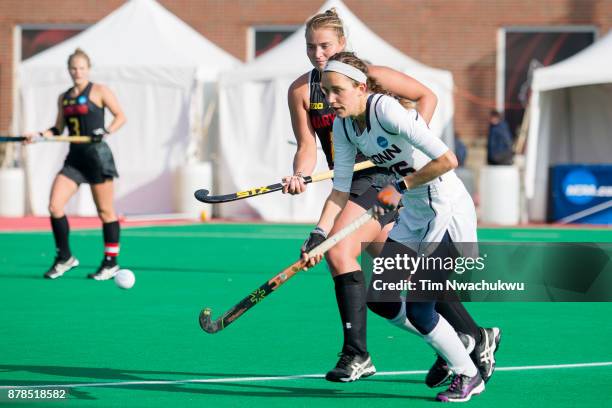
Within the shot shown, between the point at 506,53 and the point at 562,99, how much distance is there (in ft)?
13.4

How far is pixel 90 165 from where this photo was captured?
9.95m

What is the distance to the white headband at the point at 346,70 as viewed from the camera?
511 cm

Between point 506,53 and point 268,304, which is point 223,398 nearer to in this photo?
point 268,304

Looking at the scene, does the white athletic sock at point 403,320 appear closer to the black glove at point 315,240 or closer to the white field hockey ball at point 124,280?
the black glove at point 315,240

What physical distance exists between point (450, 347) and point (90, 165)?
17.7ft

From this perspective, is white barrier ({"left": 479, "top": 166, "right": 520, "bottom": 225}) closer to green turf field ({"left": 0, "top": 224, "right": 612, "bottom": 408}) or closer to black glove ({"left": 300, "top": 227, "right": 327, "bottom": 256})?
green turf field ({"left": 0, "top": 224, "right": 612, "bottom": 408})

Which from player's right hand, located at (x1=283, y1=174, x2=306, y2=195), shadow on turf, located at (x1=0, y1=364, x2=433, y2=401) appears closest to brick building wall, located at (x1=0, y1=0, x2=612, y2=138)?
player's right hand, located at (x1=283, y1=174, x2=306, y2=195)

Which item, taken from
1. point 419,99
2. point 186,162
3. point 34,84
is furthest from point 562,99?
point 419,99

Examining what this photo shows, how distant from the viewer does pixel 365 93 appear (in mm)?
5199

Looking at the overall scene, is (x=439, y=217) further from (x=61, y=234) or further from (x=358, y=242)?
(x=61, y=234)

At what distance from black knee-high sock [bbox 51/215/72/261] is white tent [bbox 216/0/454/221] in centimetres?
779

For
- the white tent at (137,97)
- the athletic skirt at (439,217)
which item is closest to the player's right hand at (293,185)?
the athletic skirt at (439,217)

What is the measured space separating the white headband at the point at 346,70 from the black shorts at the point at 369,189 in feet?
2.54

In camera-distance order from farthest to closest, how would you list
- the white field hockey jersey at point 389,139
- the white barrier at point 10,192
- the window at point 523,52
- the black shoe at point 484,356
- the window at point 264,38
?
the window at point 264,38 → the window at point 523,52 → the white barrier at point 10,192 → the black shoe at point 484,356 → the white field hockey jersey at point 389,139
